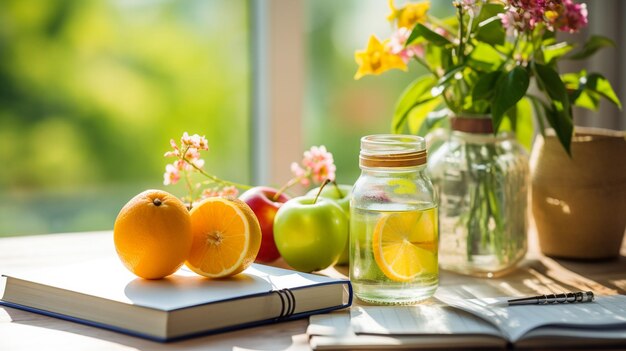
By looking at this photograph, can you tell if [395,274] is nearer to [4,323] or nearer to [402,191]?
[402,191]

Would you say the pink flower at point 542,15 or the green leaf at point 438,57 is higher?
the pink flower at point 542,15

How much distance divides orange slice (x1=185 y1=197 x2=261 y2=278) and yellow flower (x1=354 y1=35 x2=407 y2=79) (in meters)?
0.33

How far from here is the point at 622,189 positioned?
1.30 meters

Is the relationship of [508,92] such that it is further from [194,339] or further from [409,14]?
[194,339]

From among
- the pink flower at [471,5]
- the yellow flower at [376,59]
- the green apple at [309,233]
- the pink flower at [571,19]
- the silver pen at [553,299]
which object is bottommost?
the silver pen at [553,299]

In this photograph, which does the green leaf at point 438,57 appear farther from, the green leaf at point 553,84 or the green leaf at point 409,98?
the green leaf at point 553,84

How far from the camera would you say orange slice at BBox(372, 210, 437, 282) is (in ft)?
3.38

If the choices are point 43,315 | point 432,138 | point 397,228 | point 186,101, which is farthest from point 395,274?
point 186,101

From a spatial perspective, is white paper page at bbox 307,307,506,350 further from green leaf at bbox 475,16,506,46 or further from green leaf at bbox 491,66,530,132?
green leaf at bbox 475,16,506,46

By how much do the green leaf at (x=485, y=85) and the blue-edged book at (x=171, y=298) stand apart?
354mm

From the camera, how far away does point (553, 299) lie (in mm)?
988

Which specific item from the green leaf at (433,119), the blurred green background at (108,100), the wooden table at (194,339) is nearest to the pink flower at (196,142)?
the wooden table at (194,339)

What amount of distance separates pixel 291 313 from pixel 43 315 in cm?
31

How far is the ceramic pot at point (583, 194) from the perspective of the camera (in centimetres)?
129
